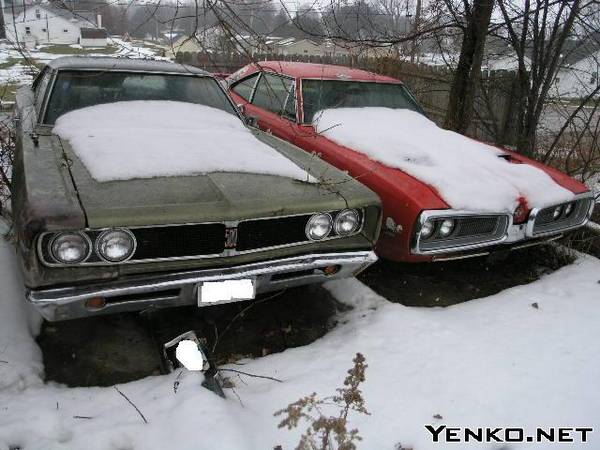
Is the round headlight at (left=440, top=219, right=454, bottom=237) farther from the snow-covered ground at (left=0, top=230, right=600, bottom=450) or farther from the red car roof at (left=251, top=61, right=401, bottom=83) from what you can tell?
the red car roof at (left=251, top=61, right=401, bottom=83)

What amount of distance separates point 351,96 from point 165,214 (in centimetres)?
340

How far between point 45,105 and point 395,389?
3224 mm

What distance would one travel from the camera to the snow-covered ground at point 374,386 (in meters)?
2.19

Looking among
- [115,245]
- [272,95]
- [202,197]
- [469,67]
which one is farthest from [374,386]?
[469,67]

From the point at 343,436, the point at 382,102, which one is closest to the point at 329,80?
the point at 382,102

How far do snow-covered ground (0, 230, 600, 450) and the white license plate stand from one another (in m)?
0.41

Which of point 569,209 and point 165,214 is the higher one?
point 165,214

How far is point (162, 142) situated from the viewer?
324 cm

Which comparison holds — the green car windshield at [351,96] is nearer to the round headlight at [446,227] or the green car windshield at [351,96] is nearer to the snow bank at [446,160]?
the snow bank at [446,160]

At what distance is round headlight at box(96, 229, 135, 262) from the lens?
2.36 meters

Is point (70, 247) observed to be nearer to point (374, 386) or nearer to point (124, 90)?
point (374, 386)

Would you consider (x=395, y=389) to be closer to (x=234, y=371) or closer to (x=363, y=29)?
(x=234, y=371)

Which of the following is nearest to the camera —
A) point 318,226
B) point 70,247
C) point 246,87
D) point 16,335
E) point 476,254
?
point 70,247

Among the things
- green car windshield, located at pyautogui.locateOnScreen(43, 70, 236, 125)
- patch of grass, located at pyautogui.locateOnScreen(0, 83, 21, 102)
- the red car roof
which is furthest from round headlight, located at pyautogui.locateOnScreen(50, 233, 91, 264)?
patch of grass, located at pyautogui.locateOnScreen(0, 83, 21, 102)
